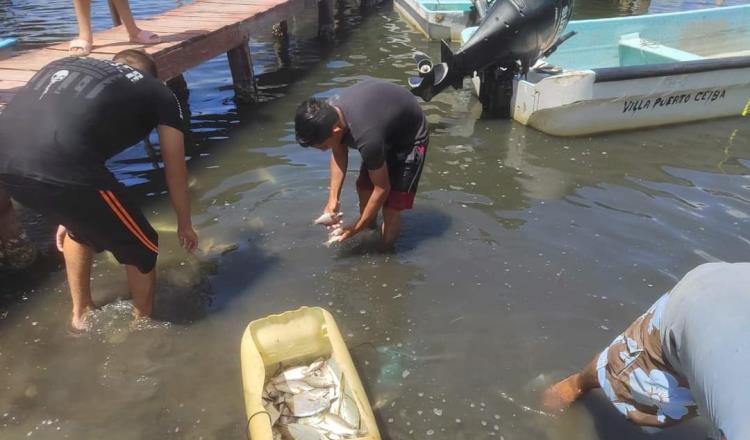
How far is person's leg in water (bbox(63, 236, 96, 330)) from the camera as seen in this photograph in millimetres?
3273

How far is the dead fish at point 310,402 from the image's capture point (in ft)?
8.75

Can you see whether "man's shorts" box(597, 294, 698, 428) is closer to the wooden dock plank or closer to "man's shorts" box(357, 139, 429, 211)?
"man's shorts" box(357, 139, 429, 211)

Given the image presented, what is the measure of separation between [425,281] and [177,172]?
2.01 m

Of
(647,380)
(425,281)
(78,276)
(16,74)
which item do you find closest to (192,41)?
(16,74)

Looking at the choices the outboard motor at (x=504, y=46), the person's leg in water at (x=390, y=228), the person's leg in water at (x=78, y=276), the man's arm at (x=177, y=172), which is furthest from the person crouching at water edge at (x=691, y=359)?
the outboard motor at (x=504, y=46)

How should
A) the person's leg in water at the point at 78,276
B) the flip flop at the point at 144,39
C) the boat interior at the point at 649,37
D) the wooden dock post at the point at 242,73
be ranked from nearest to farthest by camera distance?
the person's leg in water at the point at 78,276, the flip flop at the point at 144,39, the wooden dock post at the point at 242,73, the boat interior at the point at 649,37

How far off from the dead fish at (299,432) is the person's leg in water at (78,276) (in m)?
1.76

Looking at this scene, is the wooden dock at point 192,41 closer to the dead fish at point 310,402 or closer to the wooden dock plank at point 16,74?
the wooden dock plank at point 16,74

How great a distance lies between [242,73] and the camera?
7.52 m

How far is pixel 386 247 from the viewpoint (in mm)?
4430

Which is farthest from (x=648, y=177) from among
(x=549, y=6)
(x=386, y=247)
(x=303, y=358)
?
(x=303, y=358)

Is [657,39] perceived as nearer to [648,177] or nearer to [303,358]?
[648,177]

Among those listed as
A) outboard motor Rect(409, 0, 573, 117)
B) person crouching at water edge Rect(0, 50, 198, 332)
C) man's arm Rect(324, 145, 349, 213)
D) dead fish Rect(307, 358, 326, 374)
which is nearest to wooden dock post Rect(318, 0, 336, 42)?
outboard motor Rect(409, 0, 573, 117)

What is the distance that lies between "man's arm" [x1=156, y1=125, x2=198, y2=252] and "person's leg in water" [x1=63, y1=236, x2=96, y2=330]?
0.60 meters
